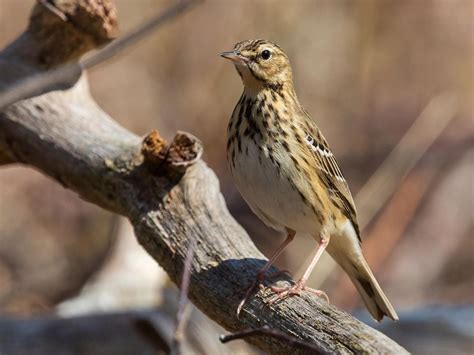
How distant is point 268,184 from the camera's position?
4582 mm

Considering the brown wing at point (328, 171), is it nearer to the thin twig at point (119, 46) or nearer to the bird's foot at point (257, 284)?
the bird's foot at point (257, 284)

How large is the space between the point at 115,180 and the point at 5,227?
5041 mm

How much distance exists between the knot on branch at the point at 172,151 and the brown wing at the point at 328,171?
0.54m

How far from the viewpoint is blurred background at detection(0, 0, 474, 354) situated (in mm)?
9000

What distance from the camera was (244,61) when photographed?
15.6 ft

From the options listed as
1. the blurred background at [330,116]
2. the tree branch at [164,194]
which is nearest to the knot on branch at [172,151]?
the tree branch at [164,194]

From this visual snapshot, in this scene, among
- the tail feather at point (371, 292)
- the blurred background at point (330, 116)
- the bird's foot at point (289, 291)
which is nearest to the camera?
the bird's foot at point (289, 291)

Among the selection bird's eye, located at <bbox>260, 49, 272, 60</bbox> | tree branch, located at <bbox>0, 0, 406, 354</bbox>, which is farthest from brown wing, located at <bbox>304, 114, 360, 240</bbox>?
tree branch, located at <bbox>0, 0, 406, 354</bbox>

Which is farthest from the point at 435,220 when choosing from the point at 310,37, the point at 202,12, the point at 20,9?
the point at 20,9

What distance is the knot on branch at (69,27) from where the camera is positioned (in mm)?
5156

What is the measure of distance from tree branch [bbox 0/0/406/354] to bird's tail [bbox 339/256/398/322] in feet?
2.49

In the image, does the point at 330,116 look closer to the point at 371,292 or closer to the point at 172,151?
the point at 371,292

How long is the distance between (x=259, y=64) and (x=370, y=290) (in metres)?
1.28

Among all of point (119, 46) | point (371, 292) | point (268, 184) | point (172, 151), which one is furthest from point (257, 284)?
point (119, 46)
